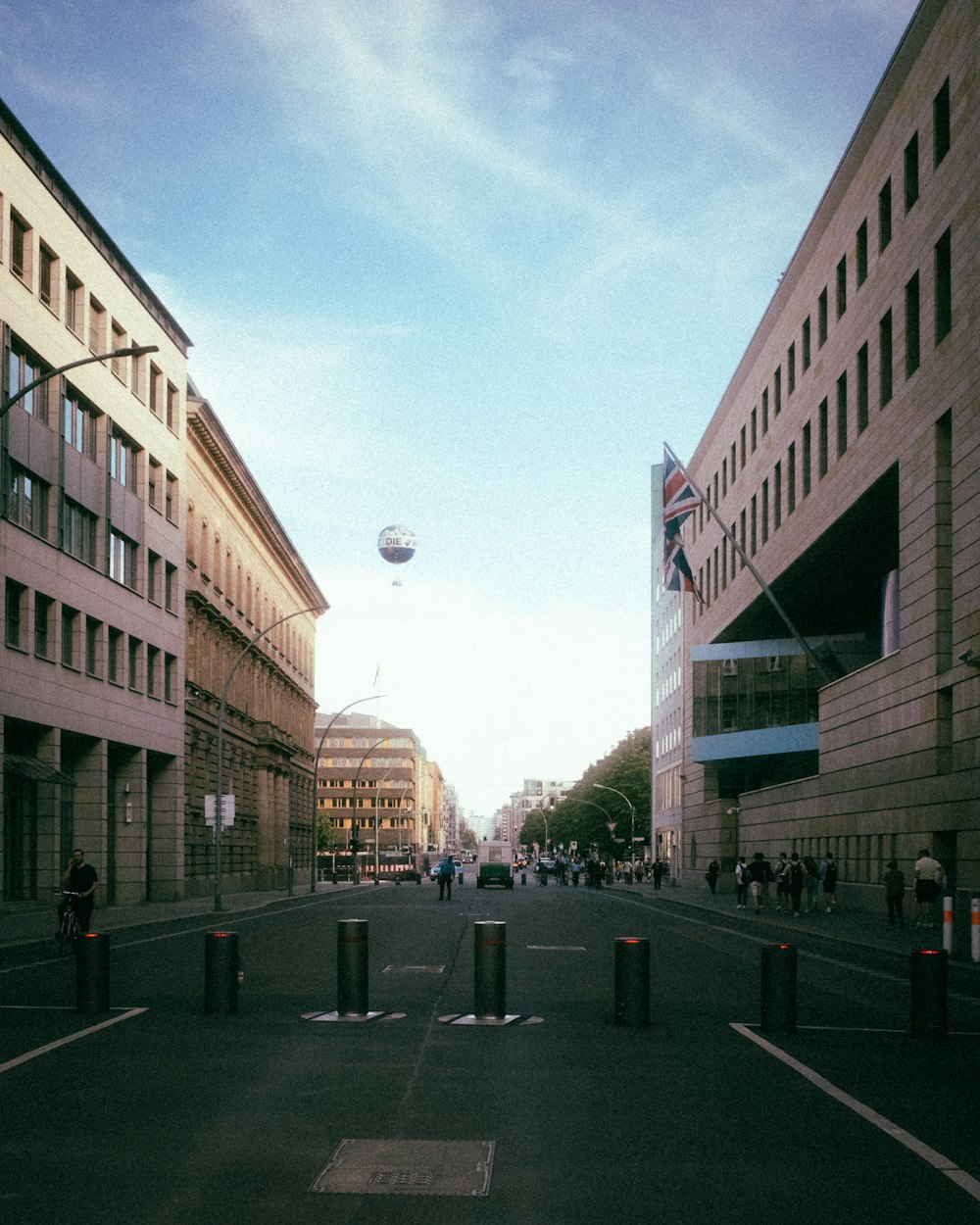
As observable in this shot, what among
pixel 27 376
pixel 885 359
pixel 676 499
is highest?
pixel 885 359

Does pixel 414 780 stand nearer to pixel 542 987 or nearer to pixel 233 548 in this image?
pixel 233 548

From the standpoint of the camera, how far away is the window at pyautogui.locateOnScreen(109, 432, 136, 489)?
46.8 metres

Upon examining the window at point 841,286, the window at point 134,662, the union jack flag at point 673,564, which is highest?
the window at point 841,286

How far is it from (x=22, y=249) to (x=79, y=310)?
4230 millimetres

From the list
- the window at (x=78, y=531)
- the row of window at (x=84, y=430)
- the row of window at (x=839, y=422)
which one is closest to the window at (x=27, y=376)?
the row of window at (x=84, y=430)

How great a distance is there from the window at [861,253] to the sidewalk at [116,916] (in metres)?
25.1

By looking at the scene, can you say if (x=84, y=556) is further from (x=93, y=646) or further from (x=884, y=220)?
→ (x=884, y=220)

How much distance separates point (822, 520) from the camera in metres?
47.8

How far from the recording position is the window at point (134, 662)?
48638 mm

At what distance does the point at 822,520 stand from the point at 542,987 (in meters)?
32.4

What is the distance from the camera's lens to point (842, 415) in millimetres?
46750

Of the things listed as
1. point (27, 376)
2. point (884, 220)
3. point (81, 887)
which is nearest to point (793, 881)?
point (884, 220)

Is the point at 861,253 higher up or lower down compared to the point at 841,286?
higher up

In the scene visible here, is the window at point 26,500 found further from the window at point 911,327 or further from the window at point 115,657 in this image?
the window at point 911,327
